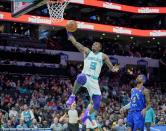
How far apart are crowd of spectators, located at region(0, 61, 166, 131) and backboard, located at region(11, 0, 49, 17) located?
4625 millimetres

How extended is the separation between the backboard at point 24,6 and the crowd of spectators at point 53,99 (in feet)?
15.2

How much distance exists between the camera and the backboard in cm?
962

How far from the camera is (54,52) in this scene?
25391 mm

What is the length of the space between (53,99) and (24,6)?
28.2ft

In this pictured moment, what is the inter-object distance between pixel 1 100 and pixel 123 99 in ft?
29.3

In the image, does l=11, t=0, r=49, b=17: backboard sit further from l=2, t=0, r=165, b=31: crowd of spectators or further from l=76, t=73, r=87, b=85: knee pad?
l=2, t=0, r=165, b=31: crowd of spectators

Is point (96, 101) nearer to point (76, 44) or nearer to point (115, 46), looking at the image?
point (76, 44)

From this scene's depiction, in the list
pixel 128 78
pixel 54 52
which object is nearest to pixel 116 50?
pixel 128 78

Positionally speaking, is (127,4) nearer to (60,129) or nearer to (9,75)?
(9,75)

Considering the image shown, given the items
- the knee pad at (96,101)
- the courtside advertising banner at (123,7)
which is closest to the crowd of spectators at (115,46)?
the courtside advertising banner at (123,7)

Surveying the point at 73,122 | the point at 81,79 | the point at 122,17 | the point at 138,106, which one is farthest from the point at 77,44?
the point at 122,17

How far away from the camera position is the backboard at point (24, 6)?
9.62 metres

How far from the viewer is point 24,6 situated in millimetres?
10273

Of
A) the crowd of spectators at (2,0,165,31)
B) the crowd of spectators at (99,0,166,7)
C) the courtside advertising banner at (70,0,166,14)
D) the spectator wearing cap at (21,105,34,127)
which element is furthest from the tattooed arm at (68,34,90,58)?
the crowd of spectators at (99,0,166,7)
